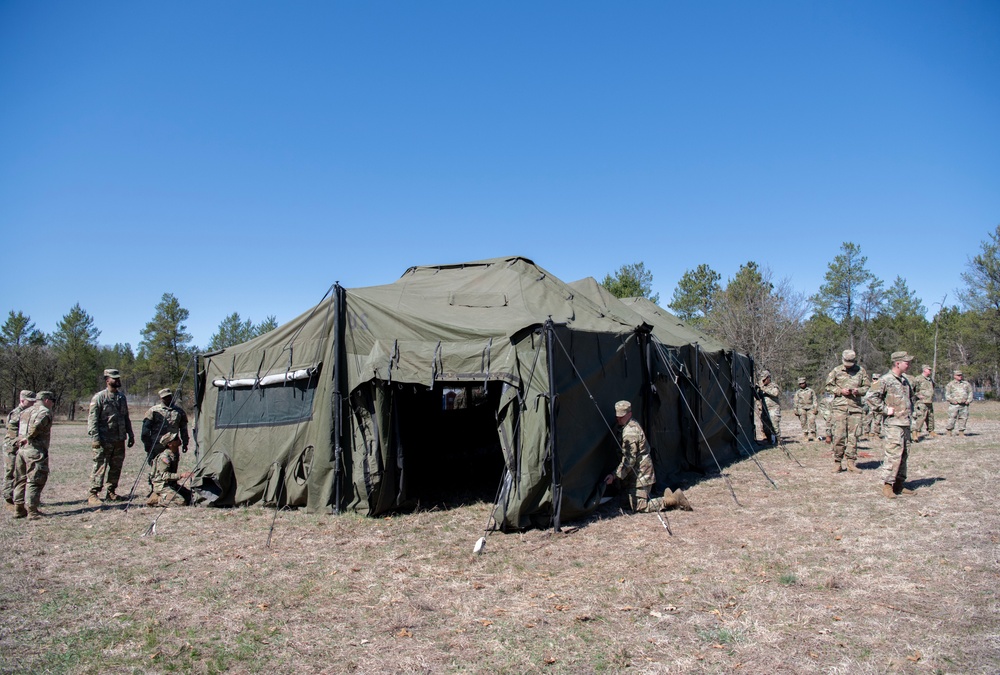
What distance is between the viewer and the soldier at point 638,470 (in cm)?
869

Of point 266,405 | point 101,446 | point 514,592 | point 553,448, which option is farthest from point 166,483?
point 514,592

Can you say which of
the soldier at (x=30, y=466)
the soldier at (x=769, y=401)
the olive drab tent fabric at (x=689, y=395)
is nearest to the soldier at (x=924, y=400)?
the soldier at (x=769, y=401)

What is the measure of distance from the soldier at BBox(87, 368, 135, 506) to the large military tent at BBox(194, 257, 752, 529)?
1.23 metres

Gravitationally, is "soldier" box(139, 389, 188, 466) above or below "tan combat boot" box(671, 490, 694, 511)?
above

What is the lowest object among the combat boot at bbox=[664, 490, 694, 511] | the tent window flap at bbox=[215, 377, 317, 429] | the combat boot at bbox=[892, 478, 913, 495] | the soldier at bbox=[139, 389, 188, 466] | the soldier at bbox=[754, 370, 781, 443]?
the combat boot at bbox=[664, 490, 694, 511]

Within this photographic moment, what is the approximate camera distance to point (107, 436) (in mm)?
10258

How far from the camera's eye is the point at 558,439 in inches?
313

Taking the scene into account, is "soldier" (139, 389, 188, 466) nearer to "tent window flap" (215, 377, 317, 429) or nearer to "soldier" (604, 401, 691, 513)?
"tent window flap" (215, 377, 317, 429)

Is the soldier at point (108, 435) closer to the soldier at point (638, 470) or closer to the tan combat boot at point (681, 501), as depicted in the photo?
the soldier at point (638, 470)

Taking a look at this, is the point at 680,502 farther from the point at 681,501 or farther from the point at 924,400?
the point at 924,400

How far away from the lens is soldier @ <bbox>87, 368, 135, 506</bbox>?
10.2m

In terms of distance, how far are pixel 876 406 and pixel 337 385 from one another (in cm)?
908

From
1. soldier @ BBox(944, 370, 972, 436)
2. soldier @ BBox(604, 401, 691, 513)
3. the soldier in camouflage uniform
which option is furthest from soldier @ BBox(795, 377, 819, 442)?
soldier @ BBox(604, 401, 691, 513)

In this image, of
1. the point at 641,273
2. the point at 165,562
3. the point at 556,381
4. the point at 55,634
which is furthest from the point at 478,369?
the point at 641,273
